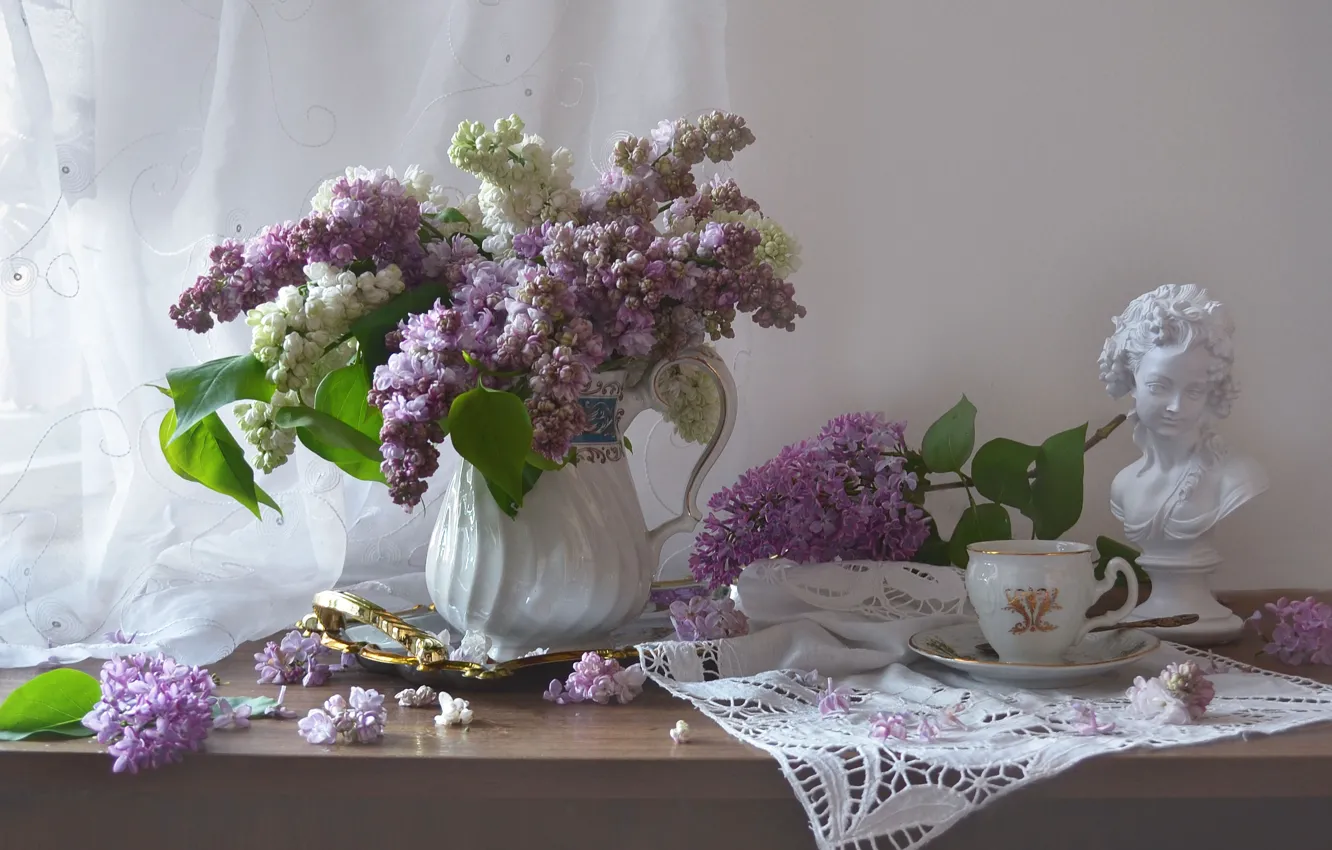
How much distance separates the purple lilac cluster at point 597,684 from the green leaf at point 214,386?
0.28 metres

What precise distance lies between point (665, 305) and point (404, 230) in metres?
0.19

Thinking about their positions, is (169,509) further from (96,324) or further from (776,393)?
(776,393)

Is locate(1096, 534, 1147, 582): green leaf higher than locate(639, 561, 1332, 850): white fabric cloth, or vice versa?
locate(1096, 534, 1147, 582): green leaf

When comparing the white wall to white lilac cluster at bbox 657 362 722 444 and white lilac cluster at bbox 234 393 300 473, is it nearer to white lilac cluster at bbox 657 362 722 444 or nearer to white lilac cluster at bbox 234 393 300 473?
white lilac cluster at bbox 657 362 722 444

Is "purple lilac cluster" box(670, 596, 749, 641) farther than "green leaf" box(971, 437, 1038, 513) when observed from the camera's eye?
No

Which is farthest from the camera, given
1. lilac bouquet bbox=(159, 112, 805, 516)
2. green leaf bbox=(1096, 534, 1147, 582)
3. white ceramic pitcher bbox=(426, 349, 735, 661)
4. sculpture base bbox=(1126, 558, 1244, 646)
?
green leaf bbox=(1096, 534, 1147, 582)

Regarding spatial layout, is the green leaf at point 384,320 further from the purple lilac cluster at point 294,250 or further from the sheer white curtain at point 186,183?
the sheer white curtain at point 186,183

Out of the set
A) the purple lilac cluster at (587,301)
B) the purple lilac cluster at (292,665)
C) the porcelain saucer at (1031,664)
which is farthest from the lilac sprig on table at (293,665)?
the porcelain saucer at (1031,664)

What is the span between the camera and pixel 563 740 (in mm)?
658

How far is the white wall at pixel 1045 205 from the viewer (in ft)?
3.79

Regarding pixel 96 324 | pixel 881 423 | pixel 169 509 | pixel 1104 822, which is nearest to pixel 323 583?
pixel 169 509

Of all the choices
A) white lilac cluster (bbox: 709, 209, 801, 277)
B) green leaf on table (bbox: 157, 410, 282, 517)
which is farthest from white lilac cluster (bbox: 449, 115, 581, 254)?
green leaf on table (bbox: 157, 410, 282, 517)

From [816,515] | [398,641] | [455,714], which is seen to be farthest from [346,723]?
[816,515]

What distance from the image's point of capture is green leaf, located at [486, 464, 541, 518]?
0.78 metres
